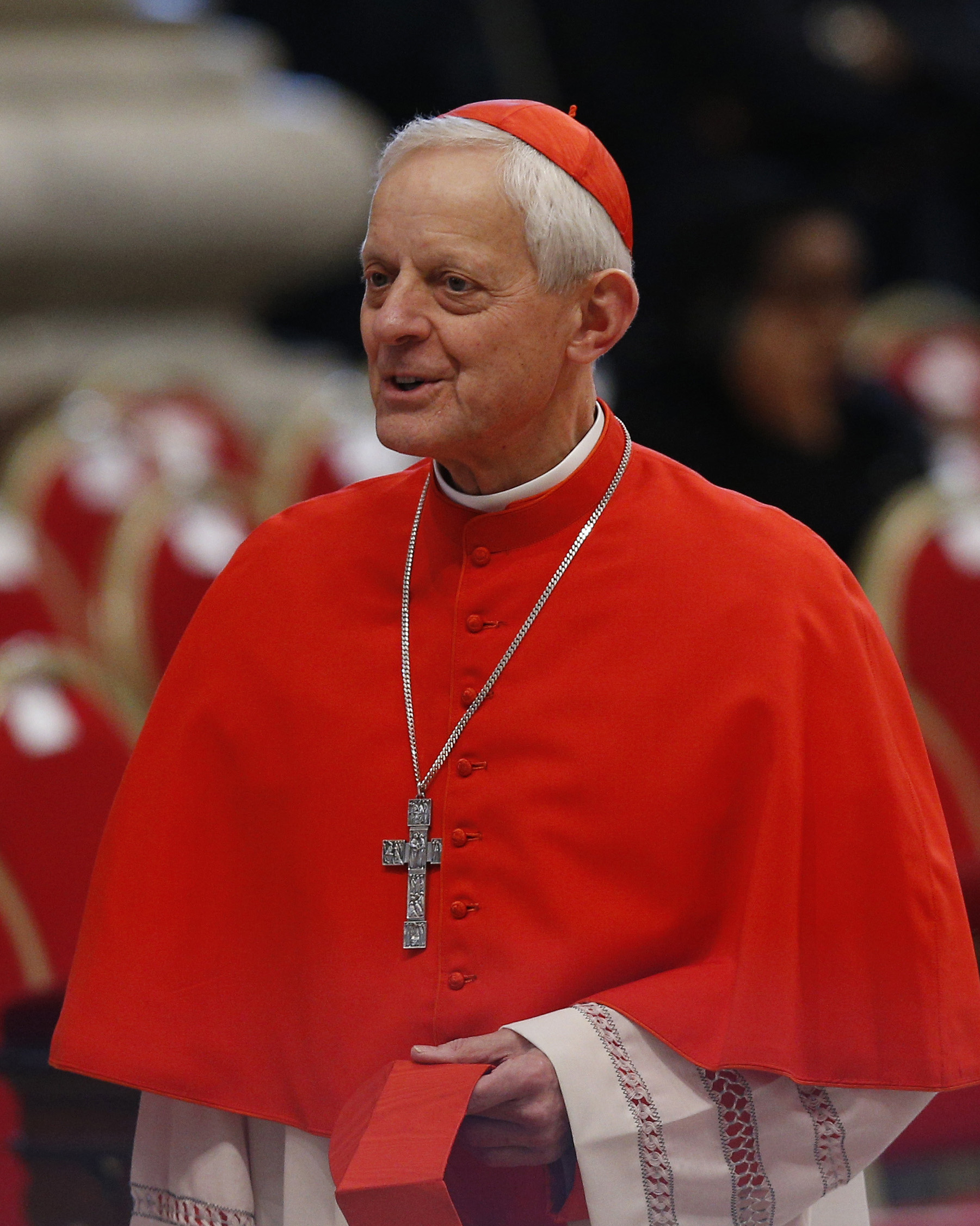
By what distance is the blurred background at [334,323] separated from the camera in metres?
2.41

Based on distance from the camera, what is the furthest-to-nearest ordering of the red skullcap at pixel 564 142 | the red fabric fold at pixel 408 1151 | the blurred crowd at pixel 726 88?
the blurred crowd at pixel 726 88, the red skullcap at pixel 564 142, the red fabric fold at pixel 408 1151

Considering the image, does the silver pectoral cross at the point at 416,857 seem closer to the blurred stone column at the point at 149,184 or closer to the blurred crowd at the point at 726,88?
the blurred crowd at the point at 726,88

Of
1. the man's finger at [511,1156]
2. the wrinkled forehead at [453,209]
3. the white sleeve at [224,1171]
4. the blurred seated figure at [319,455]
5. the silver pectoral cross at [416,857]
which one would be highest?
the wrinkled forehead at [453,209]

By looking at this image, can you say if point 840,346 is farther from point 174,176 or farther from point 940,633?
point 174,176

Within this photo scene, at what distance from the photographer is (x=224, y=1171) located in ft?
5.63

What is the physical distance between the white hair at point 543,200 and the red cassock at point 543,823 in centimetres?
19

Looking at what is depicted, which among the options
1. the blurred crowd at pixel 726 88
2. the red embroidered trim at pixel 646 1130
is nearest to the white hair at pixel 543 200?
the red embroidered trim at pixel 646 1130

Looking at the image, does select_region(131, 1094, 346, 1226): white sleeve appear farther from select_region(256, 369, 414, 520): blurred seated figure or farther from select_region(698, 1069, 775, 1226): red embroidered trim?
select_region(256, 369, 414, 520): blurred seated figure

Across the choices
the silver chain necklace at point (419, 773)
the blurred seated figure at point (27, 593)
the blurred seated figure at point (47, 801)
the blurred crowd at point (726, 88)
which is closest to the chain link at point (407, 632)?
the silver chain necklace at point (419, 773)

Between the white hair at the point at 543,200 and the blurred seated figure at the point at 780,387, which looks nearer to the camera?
the white hair at the point at 543,200

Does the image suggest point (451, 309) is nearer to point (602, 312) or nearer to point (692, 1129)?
point (602, 312)

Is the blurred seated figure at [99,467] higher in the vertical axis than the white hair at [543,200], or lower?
lower

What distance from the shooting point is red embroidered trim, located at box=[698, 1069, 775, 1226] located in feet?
5.19

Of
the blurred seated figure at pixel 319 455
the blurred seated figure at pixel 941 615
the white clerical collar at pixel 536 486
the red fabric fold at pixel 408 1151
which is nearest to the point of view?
the red fabric fold at pixel 408 1151
